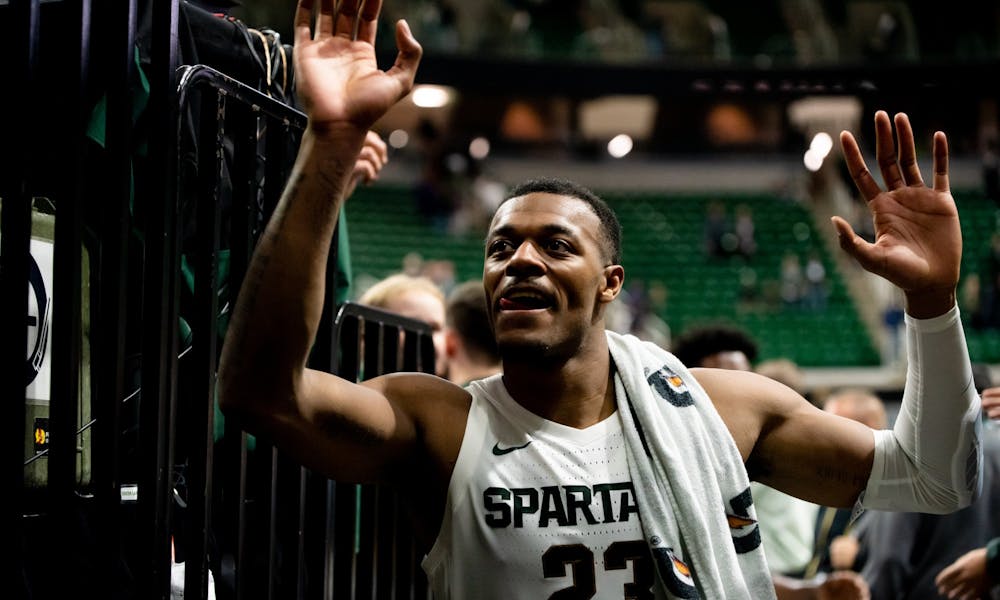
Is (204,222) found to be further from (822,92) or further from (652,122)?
(652,122)

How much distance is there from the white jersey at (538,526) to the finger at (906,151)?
938 millimetres

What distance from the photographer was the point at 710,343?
5.13 meters

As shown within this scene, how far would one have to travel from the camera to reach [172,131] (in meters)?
1.79

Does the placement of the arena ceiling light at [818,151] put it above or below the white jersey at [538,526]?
above

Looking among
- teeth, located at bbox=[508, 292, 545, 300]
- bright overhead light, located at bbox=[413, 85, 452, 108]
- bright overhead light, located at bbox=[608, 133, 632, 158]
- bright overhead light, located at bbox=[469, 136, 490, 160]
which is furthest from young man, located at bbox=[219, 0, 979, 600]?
bright overhead light, located at bbox=[608, 133, 632, 158]

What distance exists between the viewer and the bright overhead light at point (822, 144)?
1939 cm

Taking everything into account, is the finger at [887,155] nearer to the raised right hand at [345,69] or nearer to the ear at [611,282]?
the ear at [611,282]

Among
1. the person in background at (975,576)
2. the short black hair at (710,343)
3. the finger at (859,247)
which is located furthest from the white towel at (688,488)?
the short black hair at (710,343)

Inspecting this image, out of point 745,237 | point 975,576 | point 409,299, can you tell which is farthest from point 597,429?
Result: point 745,237

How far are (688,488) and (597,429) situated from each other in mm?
265

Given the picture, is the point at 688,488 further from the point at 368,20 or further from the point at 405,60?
the point at 368,20

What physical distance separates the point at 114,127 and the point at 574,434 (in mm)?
1204

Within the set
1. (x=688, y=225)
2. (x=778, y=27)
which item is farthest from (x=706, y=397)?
(x=778, y=27)

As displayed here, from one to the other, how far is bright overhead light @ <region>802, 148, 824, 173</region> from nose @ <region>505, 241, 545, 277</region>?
59.9 ft
